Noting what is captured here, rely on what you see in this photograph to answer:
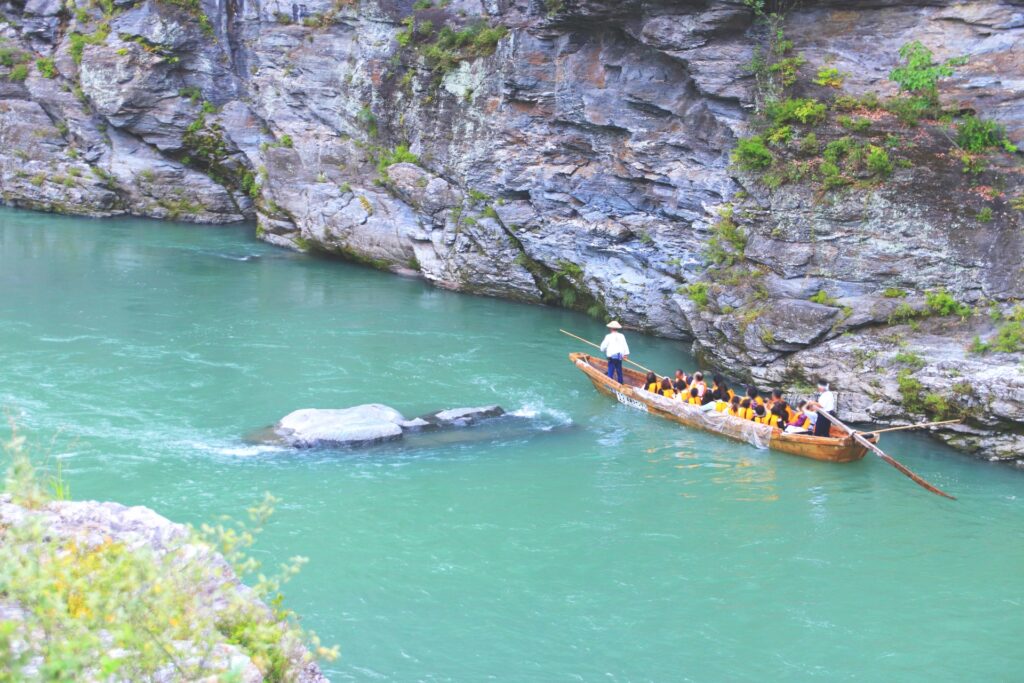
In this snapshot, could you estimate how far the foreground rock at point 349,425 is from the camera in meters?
16.5

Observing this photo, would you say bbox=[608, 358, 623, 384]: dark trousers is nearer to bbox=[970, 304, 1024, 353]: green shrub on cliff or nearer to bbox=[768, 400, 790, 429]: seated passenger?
bbox=[768, 400, 790, 429]: seated passenger

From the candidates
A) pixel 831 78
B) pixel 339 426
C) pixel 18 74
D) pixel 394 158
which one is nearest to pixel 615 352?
pixel 339 426

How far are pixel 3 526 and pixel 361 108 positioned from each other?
27.5 m

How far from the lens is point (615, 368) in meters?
20.9

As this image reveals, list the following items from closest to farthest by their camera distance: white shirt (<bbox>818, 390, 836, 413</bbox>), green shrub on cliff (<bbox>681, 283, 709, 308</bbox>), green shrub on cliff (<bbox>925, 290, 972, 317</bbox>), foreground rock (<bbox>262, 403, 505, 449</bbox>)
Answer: foreground rock (<bbox>262, 403, 505, 449</bbox>)
white shirt (<bbox>818, 390, 836, 413</bbox>)
green shrub on cliff (<bbox>925, 290, 972, 317</bbox>)
green shrub on cliff (<bbox>681, 283, 709, 308</bbox>)

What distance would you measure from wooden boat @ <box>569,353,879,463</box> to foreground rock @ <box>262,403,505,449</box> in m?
3.65

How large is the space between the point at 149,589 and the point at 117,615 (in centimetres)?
35

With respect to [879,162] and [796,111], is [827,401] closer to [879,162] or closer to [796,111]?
[879,162]

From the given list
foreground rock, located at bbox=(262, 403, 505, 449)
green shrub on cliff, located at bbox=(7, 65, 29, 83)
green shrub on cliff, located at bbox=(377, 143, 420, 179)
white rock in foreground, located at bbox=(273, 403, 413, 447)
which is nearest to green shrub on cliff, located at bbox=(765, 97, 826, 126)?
foreground rock, located at bbox=(262, 403, 505, 449)

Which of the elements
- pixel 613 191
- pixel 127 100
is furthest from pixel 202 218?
pixel 613 191

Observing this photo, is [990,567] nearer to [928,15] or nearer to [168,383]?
[928,15]

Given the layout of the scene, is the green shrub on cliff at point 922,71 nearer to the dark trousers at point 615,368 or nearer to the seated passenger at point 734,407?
the seated passenger at point 734,407

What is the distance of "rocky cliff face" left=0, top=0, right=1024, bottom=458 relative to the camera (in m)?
19.3

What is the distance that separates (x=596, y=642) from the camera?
1080cm
